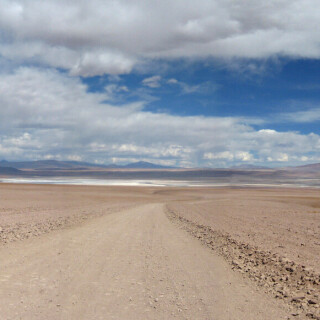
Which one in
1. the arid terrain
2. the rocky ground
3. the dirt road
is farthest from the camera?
the rocky ground

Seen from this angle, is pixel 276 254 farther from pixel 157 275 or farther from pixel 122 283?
pixel 122 283

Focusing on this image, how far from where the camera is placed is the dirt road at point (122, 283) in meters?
6.11

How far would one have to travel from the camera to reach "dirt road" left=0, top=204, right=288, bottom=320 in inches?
240

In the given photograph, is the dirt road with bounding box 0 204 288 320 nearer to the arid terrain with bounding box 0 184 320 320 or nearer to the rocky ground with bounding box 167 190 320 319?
the arid terrain with bounding box 0 184 320 320

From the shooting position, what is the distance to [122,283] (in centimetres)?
766

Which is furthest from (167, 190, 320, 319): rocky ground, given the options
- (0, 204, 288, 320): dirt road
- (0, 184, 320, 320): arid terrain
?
(0, 204, 288, 320): dirt road

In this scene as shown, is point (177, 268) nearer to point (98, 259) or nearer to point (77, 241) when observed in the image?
point (98, 259)

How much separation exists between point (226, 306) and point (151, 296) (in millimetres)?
1388

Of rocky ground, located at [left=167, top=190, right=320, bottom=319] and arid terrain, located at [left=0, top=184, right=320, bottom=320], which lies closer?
arid terrain, located at [left=0, top=184, right=320, bottom=320]

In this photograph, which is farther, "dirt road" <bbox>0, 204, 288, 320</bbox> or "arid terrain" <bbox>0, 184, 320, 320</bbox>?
"arid terrain" <bbox>0, 184, 320, 320</bbox>

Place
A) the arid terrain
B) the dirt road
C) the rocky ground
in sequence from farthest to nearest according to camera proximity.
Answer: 1. the rocky ground
2. the arid terrain
3. the dirt road

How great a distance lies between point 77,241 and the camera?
12.7 m

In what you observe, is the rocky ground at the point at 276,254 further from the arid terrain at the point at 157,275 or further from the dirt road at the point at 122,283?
the dirt road at the point at 122,283

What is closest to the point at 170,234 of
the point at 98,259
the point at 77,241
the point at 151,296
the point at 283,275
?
the point at 77,241
